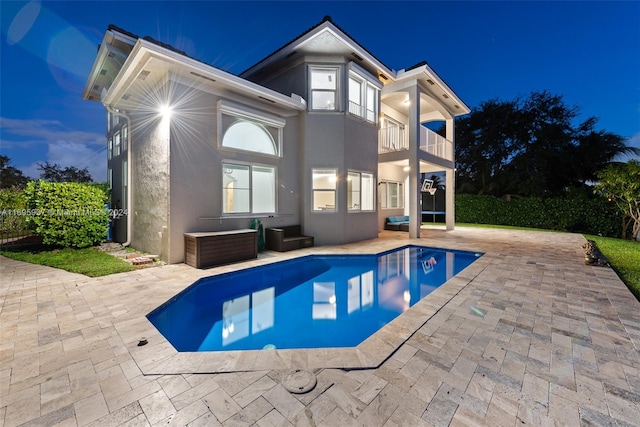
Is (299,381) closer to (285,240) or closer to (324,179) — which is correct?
(285,240)

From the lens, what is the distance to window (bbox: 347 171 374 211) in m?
10.5

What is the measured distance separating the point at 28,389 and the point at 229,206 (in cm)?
612

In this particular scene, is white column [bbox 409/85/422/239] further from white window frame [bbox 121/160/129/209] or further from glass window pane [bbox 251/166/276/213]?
white window frame [bbox 121/160/129/209]

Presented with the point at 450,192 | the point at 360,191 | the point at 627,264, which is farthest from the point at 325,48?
the point at 627,264

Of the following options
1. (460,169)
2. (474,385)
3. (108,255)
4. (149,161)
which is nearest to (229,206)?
(149,161)

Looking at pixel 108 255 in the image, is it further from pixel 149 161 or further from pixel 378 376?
pixel 378 376

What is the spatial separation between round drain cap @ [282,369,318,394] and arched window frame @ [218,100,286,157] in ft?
22.3

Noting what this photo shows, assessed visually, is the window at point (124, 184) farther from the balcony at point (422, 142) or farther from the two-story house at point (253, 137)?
the balcony at point (422, 142)

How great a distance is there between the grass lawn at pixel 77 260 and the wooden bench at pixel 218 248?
4.57 feet

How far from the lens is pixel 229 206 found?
8.16 m

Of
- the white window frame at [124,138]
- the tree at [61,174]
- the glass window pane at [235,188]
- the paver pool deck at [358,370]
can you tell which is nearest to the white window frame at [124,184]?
the white window frame at [124,138]

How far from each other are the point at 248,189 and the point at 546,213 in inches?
702

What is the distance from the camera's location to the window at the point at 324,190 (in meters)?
9.94

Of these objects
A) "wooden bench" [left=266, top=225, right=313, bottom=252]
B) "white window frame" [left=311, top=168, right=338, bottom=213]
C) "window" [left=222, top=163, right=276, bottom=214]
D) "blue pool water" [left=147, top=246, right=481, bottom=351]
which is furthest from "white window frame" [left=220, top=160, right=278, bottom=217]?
"blue pool water" [left=147, top=246, right=481, bottom=351]
